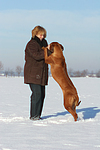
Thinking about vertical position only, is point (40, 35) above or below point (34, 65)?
above

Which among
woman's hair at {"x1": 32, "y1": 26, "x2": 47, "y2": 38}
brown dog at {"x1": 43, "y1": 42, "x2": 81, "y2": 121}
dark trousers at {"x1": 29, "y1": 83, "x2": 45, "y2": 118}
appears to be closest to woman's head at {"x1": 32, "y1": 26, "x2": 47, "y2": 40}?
woman's hair at {"x1": 32, "y1": 26, "x2": 47, "y2": 38}

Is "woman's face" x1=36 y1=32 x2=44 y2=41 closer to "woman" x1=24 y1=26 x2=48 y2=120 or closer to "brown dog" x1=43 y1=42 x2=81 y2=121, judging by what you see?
"woman" x1=24 y1=26 x2=48 y2=120

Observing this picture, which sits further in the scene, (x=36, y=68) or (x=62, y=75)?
(x=36, y=68)

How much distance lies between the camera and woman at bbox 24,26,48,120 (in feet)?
16.5

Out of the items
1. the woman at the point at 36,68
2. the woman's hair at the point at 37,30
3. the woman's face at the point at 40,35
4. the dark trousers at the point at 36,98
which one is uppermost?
the woman's hair at the point at 37,30

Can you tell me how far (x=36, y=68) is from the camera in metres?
5.08

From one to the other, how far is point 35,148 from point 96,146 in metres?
0.85

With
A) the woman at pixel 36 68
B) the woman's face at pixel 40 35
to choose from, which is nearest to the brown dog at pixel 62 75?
the woman at pixel 36 68

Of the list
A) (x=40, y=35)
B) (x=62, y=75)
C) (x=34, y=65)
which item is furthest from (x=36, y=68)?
(x=40, y=35)

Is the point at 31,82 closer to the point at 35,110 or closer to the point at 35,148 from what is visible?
the point at 35,110

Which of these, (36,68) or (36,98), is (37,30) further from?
(36,98)

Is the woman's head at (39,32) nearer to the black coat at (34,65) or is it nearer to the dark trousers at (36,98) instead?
the black coat at (34,65)

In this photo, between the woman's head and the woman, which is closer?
the woman

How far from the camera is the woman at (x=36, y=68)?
198 inches
